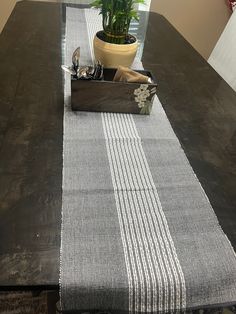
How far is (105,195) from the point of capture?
0.57 m

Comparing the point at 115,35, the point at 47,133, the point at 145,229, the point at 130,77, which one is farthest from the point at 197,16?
the point at 145,229

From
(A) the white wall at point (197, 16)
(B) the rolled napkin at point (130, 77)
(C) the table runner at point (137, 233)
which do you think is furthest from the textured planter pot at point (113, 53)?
(A) the white wall at point (197, 16)

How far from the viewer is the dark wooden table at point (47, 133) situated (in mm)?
466

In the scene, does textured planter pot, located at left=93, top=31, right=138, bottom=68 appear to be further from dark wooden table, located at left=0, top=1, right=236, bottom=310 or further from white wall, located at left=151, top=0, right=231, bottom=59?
white wall, located at left=151, top=0, right=231, bottom=59

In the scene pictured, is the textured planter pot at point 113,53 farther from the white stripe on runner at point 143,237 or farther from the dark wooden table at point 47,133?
the white stripe on runner at point 143,237

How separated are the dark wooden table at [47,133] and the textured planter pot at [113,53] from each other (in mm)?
159

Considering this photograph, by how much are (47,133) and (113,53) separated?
0.38 m

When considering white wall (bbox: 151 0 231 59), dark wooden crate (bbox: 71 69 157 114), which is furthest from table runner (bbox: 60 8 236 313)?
white wall (bbox: 151 0 231 59)

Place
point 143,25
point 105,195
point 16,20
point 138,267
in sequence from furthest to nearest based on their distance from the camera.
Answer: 1. point 143,25
2. point 16,20
3. point 105,195
4. point 138,267

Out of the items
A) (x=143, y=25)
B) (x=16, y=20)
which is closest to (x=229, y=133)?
(x=143, y=25)

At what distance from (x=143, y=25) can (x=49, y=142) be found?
1168 millimetres

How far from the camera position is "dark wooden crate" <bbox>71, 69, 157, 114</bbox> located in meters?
0.77

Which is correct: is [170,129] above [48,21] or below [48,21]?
above

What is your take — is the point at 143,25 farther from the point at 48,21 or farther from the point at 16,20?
the point at 16,20
